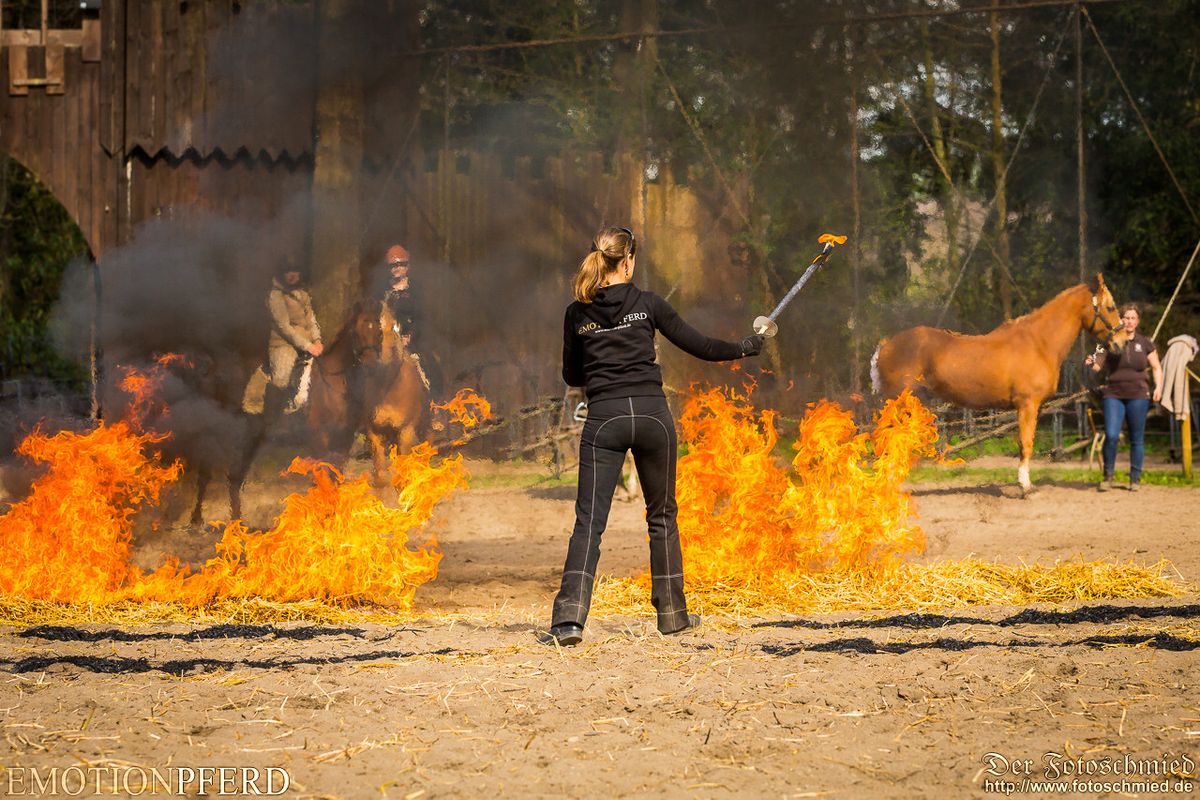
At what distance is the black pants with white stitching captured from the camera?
6133 millimetres

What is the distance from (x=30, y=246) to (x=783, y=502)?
70.8ft

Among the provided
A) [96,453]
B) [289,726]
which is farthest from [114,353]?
[289,726]

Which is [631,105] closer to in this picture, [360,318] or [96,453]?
[360,318]

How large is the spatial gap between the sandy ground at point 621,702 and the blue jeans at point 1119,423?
6995 millimetres

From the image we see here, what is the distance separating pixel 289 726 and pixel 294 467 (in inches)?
130

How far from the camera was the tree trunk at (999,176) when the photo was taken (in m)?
17.2

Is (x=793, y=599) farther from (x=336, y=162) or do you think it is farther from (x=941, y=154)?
(x=941, y=154)

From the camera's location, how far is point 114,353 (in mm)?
11484

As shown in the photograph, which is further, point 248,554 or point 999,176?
point 999,176

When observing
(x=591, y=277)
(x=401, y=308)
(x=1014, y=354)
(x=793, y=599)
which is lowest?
(x=793, y=599)

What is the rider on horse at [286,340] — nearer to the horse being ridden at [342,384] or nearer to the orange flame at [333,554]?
the horse being ridden at [342,384]

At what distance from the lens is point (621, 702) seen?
5.11 m

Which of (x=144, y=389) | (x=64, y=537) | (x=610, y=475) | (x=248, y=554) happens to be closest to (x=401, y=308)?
(x=144, y=389)

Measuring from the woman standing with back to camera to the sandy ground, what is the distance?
0.44m
